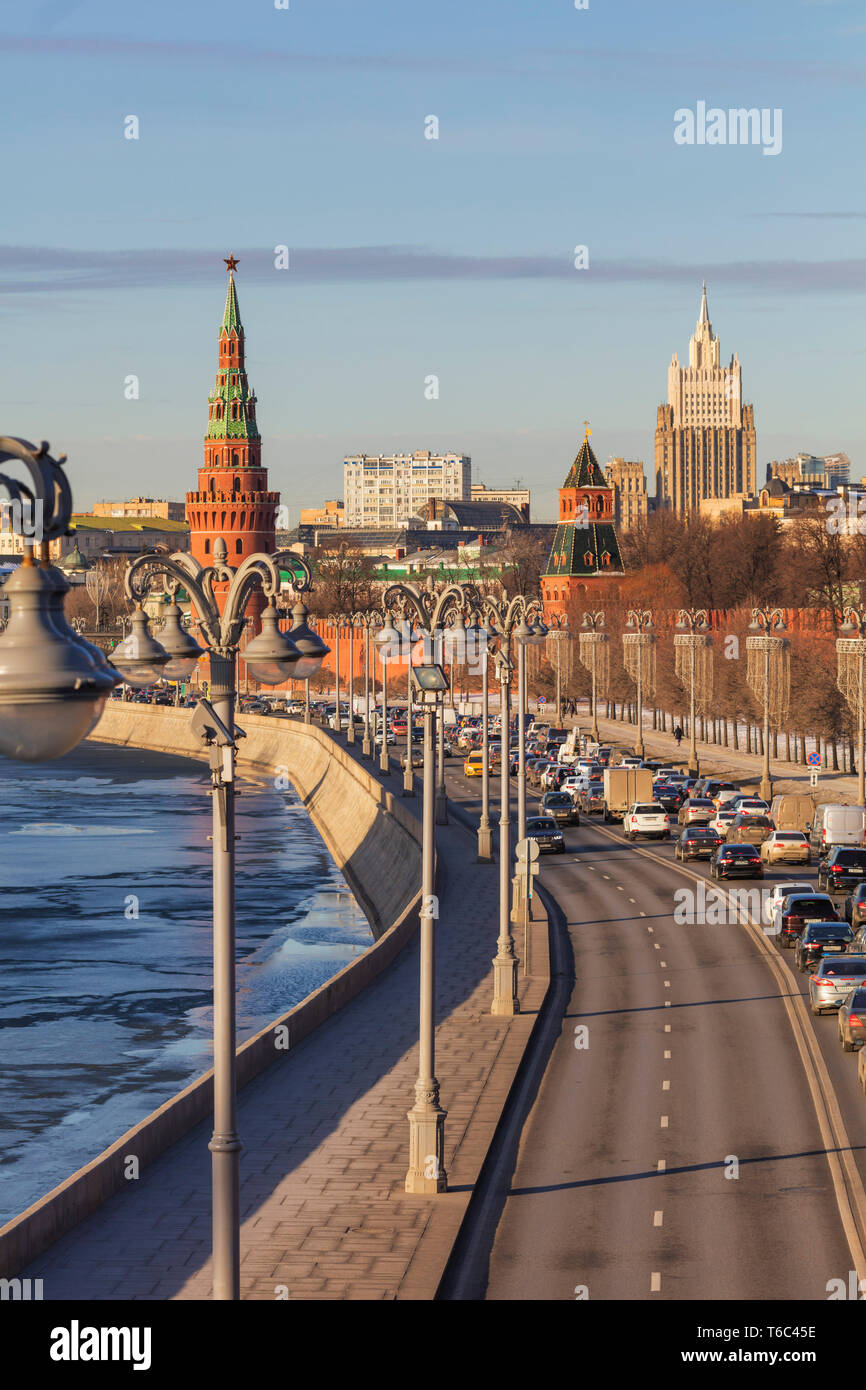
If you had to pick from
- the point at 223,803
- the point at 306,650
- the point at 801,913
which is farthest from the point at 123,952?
the point at 306,650

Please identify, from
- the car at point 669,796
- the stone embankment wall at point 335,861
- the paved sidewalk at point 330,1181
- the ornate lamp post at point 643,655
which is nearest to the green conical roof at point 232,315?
the stone embankment wall at point 335,861

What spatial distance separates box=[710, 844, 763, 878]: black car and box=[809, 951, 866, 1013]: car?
1908cm

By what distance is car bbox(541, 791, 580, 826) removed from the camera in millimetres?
73688

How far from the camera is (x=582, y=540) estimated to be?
584 feet

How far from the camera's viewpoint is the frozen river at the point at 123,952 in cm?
4216

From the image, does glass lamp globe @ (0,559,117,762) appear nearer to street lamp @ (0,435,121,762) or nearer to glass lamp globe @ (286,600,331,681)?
street lamp @ (0,435,121,762)

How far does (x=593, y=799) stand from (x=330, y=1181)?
2181 inches

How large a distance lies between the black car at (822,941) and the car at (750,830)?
20.6 metres

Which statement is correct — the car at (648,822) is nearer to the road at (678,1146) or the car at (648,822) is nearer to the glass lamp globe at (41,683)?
the road at (678,1146)

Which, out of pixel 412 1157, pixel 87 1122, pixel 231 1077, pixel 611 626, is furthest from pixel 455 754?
pixel 231 1077

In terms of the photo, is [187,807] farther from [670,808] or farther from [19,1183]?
[19,1183]

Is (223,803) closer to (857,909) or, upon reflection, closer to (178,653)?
(178,653)

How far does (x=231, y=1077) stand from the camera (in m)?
16.8

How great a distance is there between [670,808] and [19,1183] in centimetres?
4435
